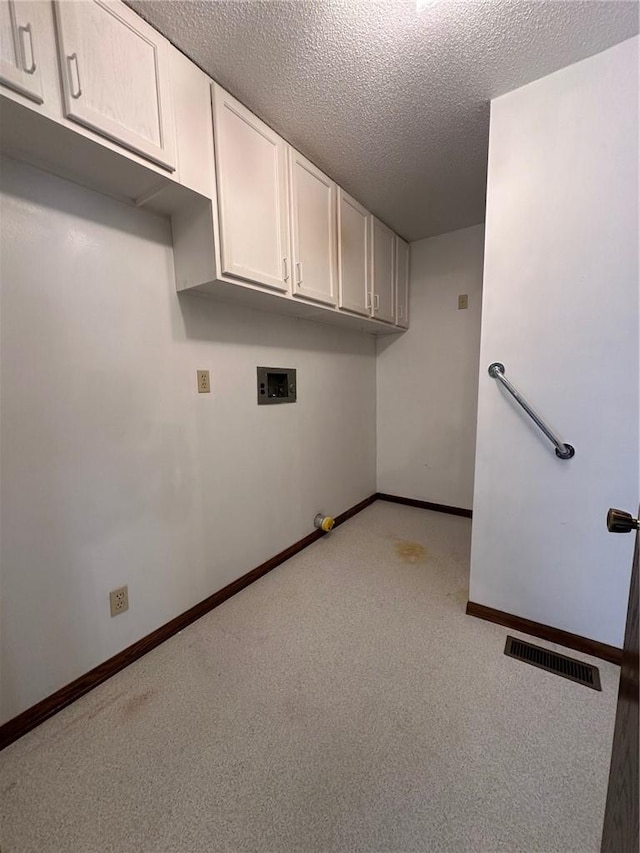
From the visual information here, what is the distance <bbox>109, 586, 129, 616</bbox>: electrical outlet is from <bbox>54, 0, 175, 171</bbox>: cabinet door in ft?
5.35

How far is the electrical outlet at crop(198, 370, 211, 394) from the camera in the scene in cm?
169

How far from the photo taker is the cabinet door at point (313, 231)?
5.81ft

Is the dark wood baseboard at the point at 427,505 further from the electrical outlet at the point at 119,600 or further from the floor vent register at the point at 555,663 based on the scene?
the electrical outlet at the point at 119,600

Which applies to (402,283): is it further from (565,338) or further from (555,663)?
(555,663)

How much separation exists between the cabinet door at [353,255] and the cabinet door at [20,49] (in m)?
1.49

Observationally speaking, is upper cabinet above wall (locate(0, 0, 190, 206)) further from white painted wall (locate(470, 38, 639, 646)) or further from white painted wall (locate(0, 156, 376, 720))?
white painted wall (locate(470, 38, 639, 646))

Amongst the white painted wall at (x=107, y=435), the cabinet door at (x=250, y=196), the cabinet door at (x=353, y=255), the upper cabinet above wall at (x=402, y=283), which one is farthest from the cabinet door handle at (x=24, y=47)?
the upper cabinet above wall at (x=402, y=283)

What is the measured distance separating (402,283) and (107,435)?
Answer: 253cm

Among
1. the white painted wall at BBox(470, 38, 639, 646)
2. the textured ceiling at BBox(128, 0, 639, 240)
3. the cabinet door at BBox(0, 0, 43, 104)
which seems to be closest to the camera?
the cabinet door at BBox(0, 0, 43, 104)

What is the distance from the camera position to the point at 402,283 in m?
2.90

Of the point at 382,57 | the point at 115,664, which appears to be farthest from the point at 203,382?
the point at 382,57

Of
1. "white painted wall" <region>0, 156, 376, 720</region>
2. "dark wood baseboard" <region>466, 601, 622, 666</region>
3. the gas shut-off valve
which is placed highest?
"white painted wall" <region>0, 156, 376, 720</region>

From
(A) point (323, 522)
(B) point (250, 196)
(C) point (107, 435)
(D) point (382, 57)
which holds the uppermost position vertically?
(D) point (382, 57)

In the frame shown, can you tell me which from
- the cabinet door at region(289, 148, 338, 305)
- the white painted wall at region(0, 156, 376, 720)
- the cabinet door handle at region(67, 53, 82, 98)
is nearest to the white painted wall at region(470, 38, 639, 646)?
the cabinet door at region(289, 148, 338, 305)
